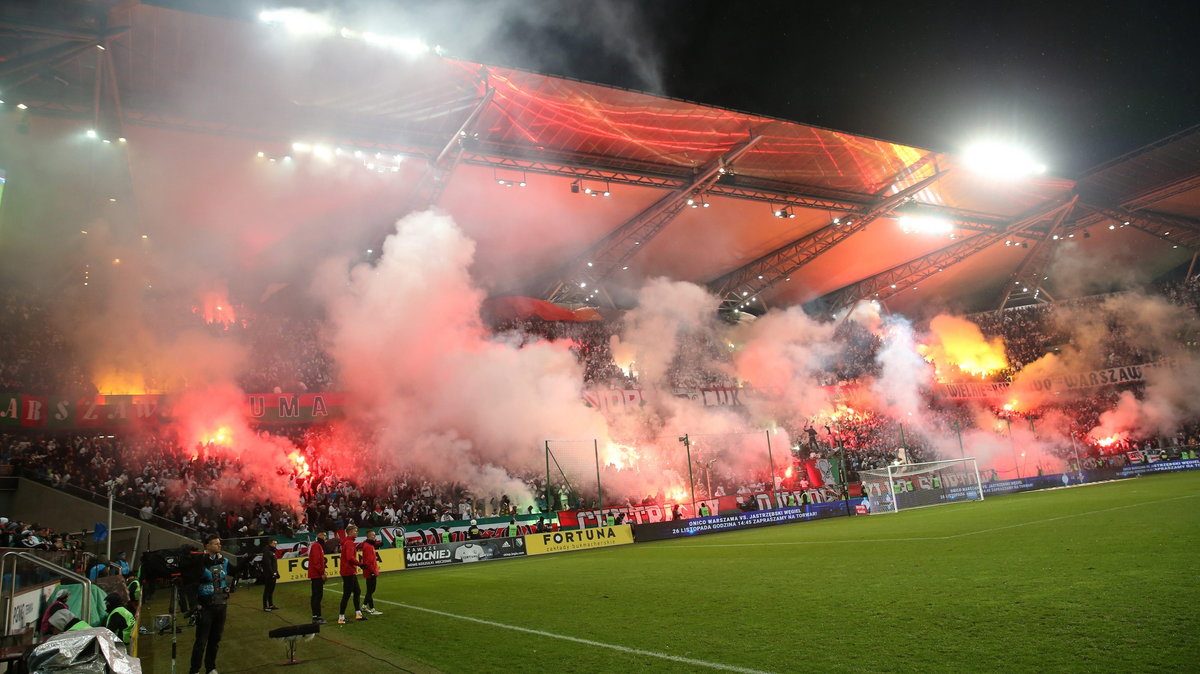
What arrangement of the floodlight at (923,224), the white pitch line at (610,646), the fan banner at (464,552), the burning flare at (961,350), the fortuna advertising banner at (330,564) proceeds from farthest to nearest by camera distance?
the burning flare at (961,350) → the floodlight at (923,224) → the fan banner at (464,552) → the fortuna advertising banner at (330,564) → the white pitch line at (610,646)

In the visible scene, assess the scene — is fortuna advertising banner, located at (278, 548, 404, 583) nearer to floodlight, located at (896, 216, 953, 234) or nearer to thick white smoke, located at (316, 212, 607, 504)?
thick white smoke, located at (316, 212, 607, 504)

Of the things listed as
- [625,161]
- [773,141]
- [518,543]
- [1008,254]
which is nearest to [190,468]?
[518,543]

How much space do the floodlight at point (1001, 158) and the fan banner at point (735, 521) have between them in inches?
529

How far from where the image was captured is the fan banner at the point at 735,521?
22688 millimetres

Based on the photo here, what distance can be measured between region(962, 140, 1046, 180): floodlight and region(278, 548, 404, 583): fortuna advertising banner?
22768mm

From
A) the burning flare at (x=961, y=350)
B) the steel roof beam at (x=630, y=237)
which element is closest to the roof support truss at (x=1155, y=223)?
the burning flare at (x=961, y=350)

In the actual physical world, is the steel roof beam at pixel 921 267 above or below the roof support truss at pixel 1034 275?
above

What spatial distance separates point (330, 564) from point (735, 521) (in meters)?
13.6

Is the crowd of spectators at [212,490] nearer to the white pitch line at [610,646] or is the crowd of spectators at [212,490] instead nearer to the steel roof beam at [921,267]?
the white pitch line at [610,646]

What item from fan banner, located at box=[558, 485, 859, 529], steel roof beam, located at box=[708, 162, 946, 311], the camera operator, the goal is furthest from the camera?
steel roof beam, located at box=[708, 162, 946, 311]

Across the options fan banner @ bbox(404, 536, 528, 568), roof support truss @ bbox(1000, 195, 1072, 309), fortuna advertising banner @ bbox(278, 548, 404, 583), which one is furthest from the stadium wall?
roof support truss @ bbox(1000, 195, 1072, 309)

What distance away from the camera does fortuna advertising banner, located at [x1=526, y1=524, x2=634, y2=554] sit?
20.7 m

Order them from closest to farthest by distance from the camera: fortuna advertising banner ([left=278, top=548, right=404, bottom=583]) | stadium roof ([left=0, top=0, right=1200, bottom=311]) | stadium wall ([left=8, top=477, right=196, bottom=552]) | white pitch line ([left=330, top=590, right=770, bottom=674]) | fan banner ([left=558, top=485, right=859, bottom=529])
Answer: white pitch line ([left=330, top=590, right=770, bottom=674]), stadium roof ([left=0, top=0, right=1200, bottom=311]), fortuna advertising banner ([left=278, top=548, right=404, bottom=583]), stadium wall ([left=8, top=477, right=196, bottom=552]), fan banner ([left=558, top=485, right=859, bottom=529])

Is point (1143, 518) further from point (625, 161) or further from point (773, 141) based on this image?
point (625, 161)
